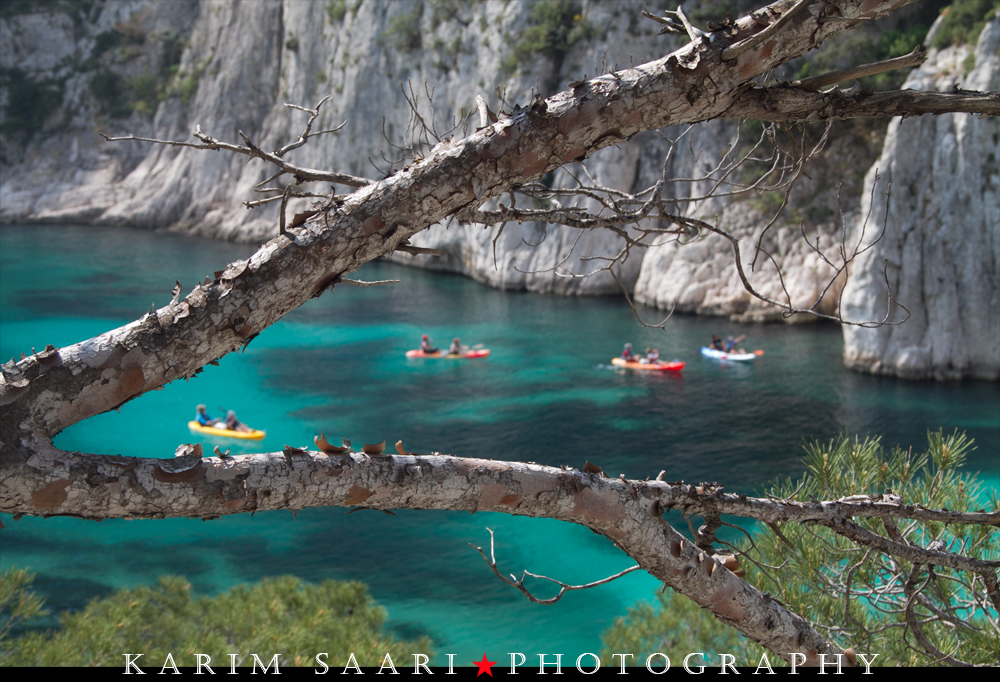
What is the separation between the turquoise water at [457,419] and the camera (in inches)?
474

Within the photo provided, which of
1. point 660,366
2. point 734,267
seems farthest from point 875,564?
point 734,267

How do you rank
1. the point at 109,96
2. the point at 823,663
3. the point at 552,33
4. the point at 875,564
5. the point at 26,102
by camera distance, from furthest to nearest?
the point at 109,96 < the point at 26,102 < the point at 552,33 < the point at 875,564 < the point at 823,663

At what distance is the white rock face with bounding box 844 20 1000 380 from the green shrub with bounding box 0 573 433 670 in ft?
59.5

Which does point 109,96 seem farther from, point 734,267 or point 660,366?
point 660,366

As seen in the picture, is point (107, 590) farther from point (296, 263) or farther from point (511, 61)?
point (511, 61)

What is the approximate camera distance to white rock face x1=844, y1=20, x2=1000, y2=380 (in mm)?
21297

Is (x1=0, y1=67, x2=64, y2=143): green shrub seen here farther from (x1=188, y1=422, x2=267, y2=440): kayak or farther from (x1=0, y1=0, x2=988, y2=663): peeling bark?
(x1=0, y1=0, x2=988, y2=663): peeling bark

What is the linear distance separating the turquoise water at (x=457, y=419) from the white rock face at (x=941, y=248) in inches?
39.4

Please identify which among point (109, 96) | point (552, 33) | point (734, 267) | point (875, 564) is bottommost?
point (875, 564)

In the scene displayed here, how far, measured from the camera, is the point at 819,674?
2797 mm

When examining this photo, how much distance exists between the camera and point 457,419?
735 inches

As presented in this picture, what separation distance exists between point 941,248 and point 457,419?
14268mm

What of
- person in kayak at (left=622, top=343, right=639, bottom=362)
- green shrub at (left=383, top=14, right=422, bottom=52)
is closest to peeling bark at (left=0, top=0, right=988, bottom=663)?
person in kayak at (left=622, top=343, right=639, bottom=362)

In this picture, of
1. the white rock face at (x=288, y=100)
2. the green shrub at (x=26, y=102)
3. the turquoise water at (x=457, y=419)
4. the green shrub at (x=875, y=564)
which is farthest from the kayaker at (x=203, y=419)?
the green shrub at (x=26, y=102)
